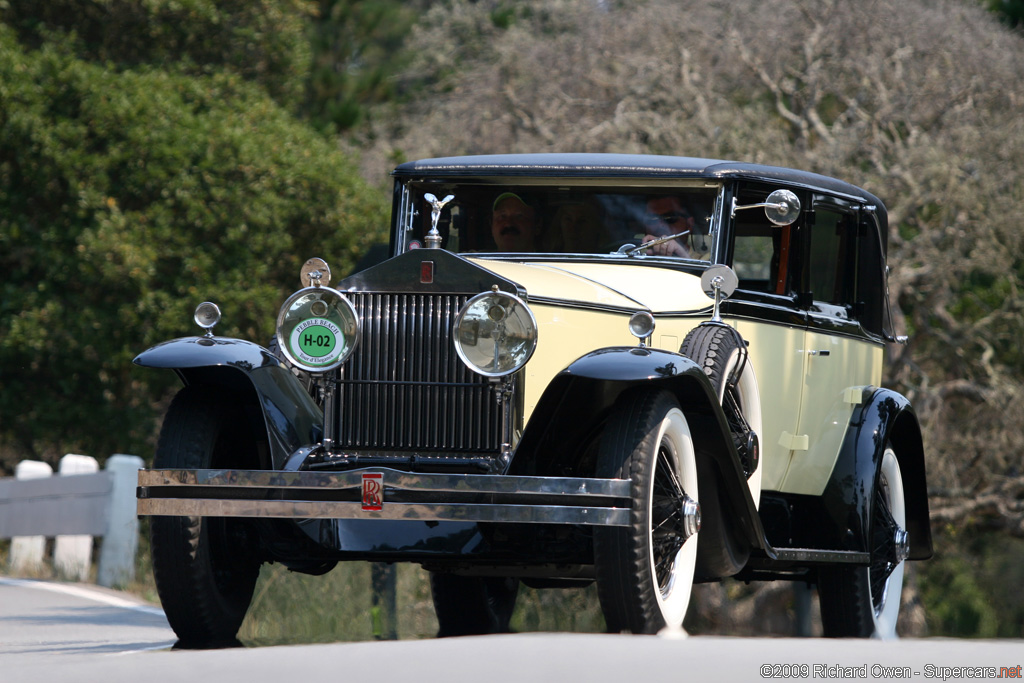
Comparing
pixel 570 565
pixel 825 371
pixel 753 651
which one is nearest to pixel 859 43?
pixel 825 371

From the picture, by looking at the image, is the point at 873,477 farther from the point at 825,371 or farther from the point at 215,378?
the point at 215,378

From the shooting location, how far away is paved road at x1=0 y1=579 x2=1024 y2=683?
3.37 m

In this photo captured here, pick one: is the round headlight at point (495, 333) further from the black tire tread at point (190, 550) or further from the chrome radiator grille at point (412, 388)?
the black tire tread at point (190, 550)

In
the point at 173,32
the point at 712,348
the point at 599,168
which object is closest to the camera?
the point at 712,348

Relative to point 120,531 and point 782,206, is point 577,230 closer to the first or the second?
point 782,206

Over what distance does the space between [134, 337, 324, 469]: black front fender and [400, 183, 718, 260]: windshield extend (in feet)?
4.72

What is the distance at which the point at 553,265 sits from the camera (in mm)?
6086

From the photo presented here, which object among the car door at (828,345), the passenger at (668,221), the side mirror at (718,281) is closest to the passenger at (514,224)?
the passenger at (668,221)

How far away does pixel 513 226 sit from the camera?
645cm

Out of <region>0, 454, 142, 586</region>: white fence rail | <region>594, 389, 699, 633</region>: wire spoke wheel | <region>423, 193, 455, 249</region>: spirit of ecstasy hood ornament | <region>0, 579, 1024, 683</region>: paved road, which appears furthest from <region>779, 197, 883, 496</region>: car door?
<region>0, 454, 142, 586</region>: white fence rail

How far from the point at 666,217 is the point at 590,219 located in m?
0.35

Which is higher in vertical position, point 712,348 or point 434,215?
point 434,215

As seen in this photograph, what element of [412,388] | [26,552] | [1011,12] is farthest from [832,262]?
[1011,12]

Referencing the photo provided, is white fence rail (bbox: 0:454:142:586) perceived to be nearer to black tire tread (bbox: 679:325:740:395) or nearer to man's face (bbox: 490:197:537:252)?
man's face (bbox: 490:197:537:252)
